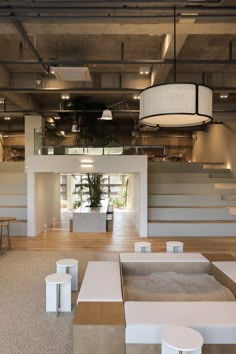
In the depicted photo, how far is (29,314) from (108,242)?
4063 mm

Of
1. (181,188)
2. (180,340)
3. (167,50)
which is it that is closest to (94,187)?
(181,188)

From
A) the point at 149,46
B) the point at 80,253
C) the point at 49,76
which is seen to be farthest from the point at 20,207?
the point at 149,46

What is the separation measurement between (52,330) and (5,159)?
1275cm

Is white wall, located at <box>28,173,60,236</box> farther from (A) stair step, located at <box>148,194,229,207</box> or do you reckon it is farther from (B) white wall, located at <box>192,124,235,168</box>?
(B) white wall, located at <box>192,124,235,168</box>

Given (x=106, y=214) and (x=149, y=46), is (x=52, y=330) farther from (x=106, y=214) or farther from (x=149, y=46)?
(x=106, y=214)

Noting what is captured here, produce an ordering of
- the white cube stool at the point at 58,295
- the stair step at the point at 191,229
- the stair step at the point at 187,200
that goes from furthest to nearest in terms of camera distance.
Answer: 1. the stair step at the point at 187,200
2. the stair step at the point at 191,229
3. the white cube stool at the point at 58,295

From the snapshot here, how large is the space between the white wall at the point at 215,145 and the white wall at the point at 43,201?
6.37m

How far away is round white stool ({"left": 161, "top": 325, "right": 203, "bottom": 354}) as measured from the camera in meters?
2.11

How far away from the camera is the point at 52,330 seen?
3.25m

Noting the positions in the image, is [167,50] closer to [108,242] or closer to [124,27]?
[124,27]

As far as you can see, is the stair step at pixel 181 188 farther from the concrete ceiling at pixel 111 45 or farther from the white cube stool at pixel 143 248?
the white cube stool at pixel 143 248

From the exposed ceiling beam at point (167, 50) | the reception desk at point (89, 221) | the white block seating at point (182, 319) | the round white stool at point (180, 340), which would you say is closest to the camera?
the round white stool at point (180, 340)

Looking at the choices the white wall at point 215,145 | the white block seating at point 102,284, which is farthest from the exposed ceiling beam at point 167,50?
the white wall at point 215,145

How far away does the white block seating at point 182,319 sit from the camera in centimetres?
252
